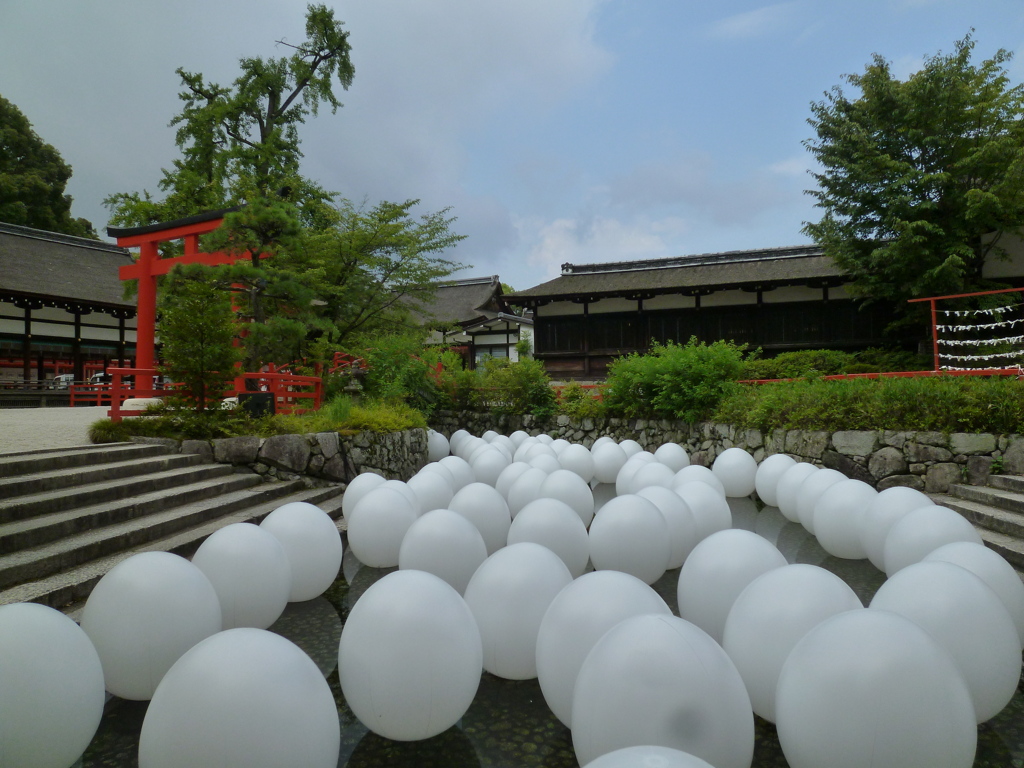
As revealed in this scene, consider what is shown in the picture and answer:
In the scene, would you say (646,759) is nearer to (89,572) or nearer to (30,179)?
(89,572)

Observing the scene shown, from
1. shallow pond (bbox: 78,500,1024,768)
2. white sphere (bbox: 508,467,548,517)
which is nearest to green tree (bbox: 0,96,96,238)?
white sphere (bbox: 508,467,548,517)

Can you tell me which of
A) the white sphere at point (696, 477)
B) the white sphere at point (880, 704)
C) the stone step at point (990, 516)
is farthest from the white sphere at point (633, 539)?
the stone step at point (990, 516)

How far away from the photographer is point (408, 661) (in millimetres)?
2648

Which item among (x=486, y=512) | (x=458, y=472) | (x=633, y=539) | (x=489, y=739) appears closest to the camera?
(x=489, y=739)

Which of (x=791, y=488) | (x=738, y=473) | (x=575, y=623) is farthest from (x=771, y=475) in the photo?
(x=575, y=623)

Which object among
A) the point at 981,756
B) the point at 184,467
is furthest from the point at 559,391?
the point at 981,756

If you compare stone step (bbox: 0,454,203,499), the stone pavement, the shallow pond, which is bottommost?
the shallow pond

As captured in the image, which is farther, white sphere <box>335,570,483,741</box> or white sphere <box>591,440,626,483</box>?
white sphere <box>591,440,626,483</box>

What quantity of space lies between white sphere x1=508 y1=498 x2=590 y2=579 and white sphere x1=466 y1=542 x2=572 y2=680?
1.38 m

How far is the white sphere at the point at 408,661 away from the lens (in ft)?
8.70

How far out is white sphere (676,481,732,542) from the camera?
5926mm

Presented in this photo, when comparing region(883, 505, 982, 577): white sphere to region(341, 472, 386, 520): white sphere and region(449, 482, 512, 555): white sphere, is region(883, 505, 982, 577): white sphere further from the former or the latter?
region(341, 472, 386, 520): white sphere

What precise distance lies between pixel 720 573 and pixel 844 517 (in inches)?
111

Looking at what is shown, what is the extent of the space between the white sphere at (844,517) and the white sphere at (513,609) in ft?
12.4
